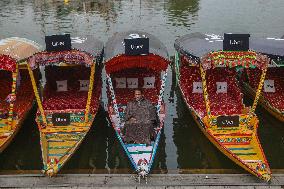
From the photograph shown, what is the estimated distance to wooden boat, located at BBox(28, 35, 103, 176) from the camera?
30.2ft

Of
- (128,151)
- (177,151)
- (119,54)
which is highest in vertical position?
(119,54)

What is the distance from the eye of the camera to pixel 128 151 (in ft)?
29.5

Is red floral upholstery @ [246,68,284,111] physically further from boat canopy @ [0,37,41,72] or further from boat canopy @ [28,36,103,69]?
boat canopy @ [0,37,41,72]

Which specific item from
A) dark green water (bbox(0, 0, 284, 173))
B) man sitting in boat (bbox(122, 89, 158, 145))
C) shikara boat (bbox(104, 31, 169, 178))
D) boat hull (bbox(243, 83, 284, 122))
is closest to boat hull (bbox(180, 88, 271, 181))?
dark green water (bbox(0, 0, 284, 173))

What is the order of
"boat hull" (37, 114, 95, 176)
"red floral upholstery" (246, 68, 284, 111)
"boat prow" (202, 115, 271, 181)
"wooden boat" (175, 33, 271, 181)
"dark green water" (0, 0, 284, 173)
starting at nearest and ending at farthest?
1. "boat prow" (202, 115, 271, 181)
2. "boat hull" (37, 114, 95, 176)
3. "wooden boat" (175, 33, 271, 181)
4. "dark green water" (0, 0, 284, 173)
5. "red floral upholstery" (246, 68, 284, 111)

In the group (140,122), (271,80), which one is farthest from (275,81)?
(140,122)

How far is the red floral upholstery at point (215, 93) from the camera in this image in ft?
37.0

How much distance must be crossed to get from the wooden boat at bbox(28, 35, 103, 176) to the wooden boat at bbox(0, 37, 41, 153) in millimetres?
639

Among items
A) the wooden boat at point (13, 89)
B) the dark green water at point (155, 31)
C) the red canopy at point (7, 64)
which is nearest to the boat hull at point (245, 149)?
the dark green water at point (155, 31)

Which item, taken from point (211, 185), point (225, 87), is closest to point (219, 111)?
point (225, 87)

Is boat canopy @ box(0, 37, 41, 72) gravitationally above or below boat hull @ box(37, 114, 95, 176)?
above

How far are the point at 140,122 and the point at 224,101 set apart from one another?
12.3 ft

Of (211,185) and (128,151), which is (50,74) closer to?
(128,151)

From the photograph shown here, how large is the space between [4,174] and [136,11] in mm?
22618
